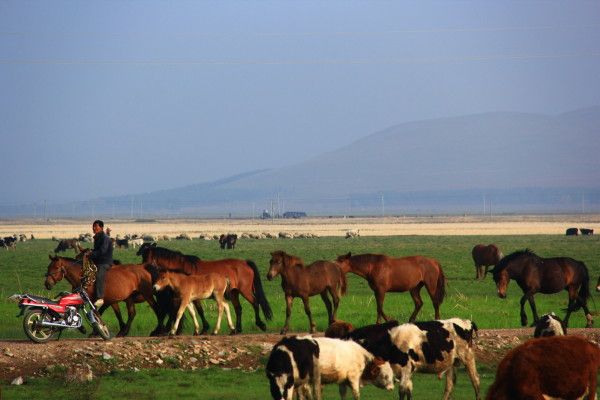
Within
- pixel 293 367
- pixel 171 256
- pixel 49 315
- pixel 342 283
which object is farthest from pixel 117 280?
pixel 293 367

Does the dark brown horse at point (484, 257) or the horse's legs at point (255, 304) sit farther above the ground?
the dark brown horse at point (484, 257)

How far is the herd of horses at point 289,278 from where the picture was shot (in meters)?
23.7

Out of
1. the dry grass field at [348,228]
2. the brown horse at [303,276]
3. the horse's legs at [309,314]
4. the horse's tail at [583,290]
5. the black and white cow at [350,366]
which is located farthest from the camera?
the dry grass field at [348,228]

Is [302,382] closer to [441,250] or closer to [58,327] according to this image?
[58,327]

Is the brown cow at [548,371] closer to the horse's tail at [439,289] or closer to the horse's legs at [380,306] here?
the horse's legs at [380,306]

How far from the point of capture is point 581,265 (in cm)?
2828

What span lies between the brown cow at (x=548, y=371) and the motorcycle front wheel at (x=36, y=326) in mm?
10483

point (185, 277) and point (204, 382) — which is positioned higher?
point (185, 277)

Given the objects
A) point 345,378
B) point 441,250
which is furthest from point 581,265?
point 441,250

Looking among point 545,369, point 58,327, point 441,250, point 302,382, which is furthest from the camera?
point 441,250

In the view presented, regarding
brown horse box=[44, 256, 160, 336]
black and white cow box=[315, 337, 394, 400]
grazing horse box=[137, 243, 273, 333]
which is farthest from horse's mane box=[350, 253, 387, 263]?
black and white cow box=[315, 337, 394, 400]

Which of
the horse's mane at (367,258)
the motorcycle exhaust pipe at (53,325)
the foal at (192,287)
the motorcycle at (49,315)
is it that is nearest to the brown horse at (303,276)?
the horse's mane at (367,258)

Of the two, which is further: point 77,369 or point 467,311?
point 467,311

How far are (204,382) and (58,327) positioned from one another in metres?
3.59
